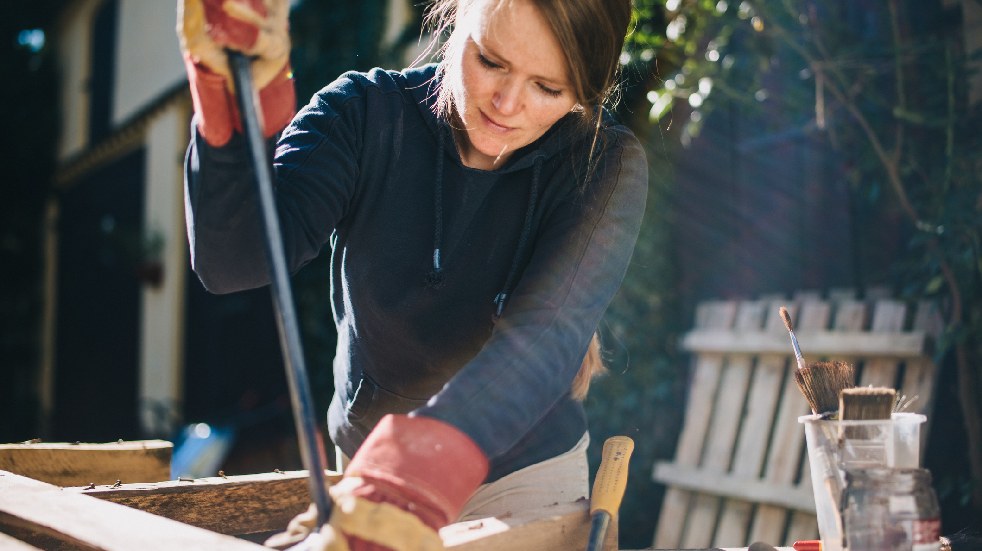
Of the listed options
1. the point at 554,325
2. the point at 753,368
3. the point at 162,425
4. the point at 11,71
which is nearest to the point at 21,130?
the point at 11,71

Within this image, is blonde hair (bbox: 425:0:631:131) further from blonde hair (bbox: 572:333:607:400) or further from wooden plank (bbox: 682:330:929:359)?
wooden plank (bbox: 682:330:929:359)

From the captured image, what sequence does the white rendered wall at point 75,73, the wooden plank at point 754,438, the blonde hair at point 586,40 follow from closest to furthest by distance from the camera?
the blonde hair at point 586,40 → the wooden plank at point 754,438 → the white rendered wall at point 75,73

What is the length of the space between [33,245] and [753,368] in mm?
9317

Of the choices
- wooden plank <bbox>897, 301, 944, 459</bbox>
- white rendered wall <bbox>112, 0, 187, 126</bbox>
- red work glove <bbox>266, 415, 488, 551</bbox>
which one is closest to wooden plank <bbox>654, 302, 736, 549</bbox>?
wooden plank <bbox>897, 301, 944, 459</bbox>

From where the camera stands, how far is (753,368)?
3.77 meters

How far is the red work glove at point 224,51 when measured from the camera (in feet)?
3.64

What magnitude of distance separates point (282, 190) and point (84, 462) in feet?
3.20

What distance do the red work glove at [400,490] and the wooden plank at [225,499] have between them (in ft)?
2.01

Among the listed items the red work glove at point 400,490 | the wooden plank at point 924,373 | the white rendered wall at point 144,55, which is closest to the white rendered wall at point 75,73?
the white rendered wall at point 144,55

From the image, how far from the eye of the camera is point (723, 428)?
374 centimetres

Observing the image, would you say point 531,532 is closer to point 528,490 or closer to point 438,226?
point 528,490

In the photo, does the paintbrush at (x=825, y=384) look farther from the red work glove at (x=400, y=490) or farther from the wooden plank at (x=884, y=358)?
the wooden plank at (x=884, y=358)

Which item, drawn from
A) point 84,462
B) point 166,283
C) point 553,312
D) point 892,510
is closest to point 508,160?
point 553,312

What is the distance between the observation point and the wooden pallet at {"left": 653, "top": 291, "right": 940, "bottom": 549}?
328 cm
